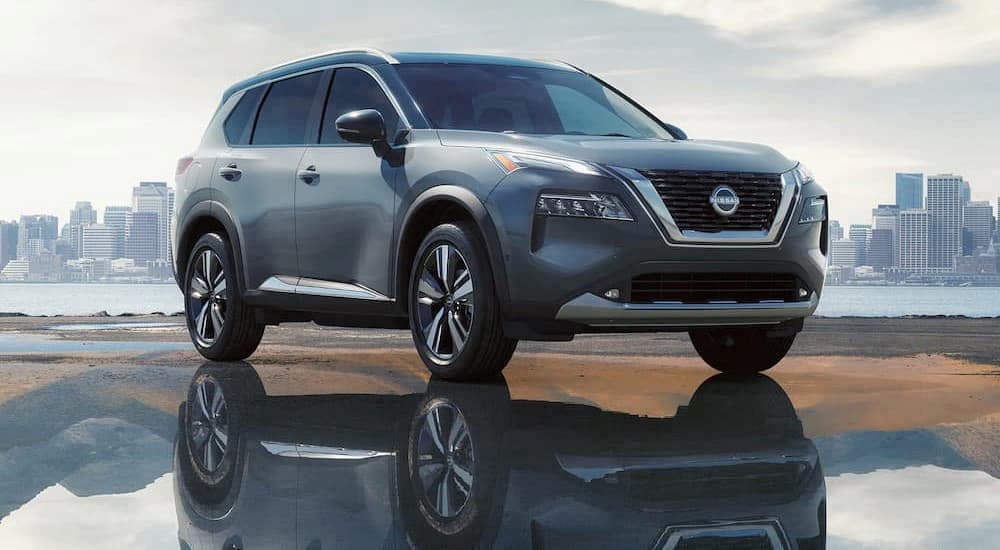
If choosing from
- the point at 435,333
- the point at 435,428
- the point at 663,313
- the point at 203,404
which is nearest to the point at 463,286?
the point at 435,333

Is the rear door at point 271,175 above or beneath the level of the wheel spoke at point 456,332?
above

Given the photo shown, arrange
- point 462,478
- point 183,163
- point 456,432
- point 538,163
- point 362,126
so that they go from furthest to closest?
point 183,163 → point 362,126 → point 538,163 → point 456,432 → point 462,478

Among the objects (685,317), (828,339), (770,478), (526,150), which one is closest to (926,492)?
(770,478)

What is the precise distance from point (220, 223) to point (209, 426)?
12.8 feet

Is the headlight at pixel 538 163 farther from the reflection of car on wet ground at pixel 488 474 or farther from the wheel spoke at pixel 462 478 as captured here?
the wheel spoke at pixel 462 478

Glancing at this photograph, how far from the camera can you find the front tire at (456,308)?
715 cm

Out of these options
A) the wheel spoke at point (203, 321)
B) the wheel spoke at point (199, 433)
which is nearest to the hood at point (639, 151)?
the wheel spoke at point (199, 433)

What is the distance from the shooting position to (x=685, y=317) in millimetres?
7055

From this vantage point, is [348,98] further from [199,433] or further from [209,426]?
[199,433]

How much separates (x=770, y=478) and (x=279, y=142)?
5415mm

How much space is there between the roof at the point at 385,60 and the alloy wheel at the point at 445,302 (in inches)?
62.3

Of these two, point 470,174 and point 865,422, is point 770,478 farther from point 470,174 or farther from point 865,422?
point 470,174

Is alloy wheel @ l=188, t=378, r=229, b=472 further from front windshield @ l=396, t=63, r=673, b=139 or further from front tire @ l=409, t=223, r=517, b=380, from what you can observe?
front windshield @ l=396, t=63, r=673, b=139

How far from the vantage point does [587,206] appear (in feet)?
22.3
